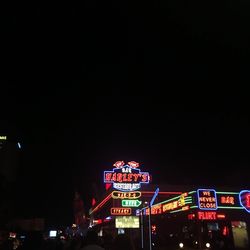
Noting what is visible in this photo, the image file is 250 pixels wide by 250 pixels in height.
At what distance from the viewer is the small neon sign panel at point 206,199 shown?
34.9 metres

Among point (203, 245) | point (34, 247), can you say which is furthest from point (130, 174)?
point (34, 247)

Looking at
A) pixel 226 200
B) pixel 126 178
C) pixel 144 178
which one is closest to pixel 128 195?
pixel 126 178

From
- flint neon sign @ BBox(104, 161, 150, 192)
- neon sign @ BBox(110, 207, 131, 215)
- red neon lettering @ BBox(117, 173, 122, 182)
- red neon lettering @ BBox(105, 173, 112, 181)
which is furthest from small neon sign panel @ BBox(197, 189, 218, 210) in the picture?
red neon lettering @ BBox(105, 173, 112, 181)

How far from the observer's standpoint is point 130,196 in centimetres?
3425

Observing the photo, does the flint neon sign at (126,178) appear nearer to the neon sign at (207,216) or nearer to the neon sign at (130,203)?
the neon sign at (130,203)

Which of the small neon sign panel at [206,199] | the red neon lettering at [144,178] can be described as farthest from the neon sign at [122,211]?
the red neon lettering at [144,178]

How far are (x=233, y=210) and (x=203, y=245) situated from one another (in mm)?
4548

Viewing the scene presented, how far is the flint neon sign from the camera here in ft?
130

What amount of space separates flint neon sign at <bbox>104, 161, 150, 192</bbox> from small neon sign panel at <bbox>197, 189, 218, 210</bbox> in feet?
24.8

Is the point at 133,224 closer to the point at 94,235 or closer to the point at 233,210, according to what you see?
the point at 233,210

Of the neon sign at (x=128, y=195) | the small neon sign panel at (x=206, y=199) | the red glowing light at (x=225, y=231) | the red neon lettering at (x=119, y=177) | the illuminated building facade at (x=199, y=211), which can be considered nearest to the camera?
the neon sign at (x=128, y=195)

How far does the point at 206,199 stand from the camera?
115 feet

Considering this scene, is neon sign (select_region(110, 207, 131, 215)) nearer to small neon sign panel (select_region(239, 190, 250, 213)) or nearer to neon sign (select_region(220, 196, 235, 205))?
neon sign (select_region(220, 196, 235, 205))

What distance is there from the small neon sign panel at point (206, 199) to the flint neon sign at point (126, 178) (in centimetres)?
755
